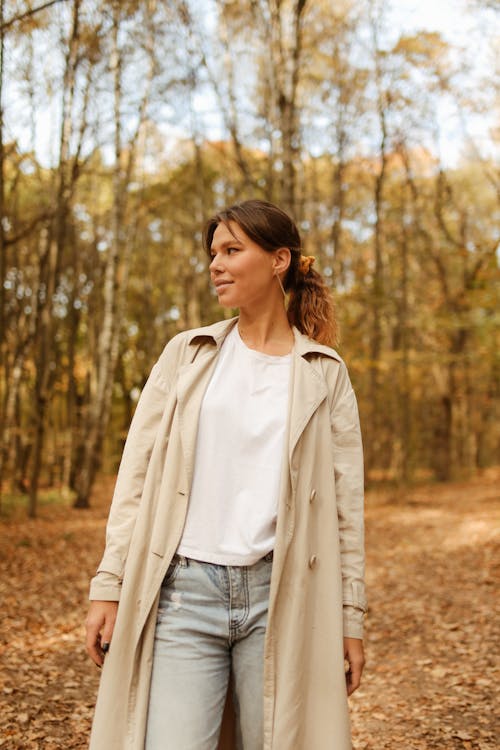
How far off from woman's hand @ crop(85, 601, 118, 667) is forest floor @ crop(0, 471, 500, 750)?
8.07ft

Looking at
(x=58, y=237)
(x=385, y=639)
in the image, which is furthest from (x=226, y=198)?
(x=385, y=639)

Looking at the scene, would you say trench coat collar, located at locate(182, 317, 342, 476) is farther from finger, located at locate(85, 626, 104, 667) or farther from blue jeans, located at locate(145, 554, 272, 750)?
finger, located at locate(85, 626, 104, 667)

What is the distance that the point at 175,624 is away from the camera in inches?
82.6

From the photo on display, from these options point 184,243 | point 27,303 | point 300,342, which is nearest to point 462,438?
point 184,243

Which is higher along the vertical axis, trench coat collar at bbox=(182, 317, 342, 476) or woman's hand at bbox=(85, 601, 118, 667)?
trench coat collar at bbox=(182, 317, 342, 476)

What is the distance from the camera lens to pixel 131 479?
2.23 m

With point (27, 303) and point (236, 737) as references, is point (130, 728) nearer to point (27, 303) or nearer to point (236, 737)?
point (236, 737)

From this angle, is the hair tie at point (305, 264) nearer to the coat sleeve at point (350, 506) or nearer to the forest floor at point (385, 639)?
the coat sleeve at point (350, 506)

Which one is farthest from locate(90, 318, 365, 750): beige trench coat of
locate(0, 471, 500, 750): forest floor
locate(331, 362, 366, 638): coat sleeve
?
locate(0, 471, 500, 750): forest floor

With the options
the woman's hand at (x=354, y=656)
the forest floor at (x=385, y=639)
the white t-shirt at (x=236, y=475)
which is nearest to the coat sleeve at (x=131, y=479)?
the white t-shirt at (x=236, y=475)

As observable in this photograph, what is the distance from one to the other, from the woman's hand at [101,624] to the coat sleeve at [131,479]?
0.11 feet

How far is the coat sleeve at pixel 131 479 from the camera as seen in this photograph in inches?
85.3

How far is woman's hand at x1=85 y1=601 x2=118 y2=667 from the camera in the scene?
216 cm

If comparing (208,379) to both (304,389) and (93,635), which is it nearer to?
(304,389)
